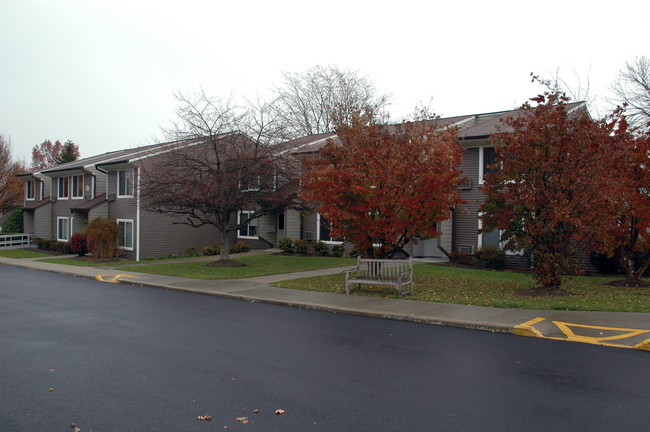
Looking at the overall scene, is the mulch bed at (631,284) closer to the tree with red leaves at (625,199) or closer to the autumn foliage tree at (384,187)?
the tree with red leaves at (625,199)

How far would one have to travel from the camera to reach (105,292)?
14742 mm

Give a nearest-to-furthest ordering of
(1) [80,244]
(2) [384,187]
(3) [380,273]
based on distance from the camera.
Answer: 1. (3) [380,273]
2. (2) [384,187]
3. (1) [80,244]

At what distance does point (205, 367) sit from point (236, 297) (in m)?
6.64

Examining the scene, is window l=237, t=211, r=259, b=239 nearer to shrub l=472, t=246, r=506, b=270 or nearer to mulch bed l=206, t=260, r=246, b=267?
mulch bed l=206, t=260, r=246, b=267

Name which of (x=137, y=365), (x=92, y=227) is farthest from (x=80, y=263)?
(x=137, y=365)

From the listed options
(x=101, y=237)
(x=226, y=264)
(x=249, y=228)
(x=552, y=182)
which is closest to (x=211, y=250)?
(x=249, y=228)

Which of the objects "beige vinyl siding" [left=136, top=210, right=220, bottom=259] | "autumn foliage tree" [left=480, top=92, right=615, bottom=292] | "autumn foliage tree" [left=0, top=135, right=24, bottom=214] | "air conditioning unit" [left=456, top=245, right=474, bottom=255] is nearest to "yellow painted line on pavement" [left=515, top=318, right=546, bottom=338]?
"autumn foliage tree" [left=480, top=92, right=615, bottom=292]

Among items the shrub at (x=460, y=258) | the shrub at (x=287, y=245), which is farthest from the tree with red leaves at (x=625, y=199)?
the shrub at (x=287, y=245)

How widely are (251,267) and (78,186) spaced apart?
18378mm

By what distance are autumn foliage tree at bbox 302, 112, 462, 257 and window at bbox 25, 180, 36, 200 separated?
34.9m

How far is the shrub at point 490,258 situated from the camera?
20.0 m

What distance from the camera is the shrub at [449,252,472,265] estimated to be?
68.8 ft

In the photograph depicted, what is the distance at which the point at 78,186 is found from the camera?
33219mm

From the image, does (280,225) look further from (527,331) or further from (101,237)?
(527,331)
